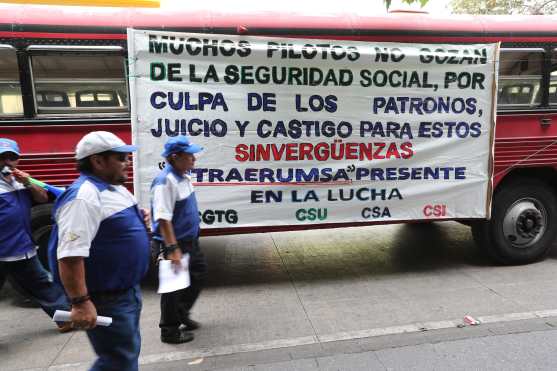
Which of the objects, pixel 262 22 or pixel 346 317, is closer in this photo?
pixel 346 317

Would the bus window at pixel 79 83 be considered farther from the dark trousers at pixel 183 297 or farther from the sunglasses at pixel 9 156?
the dark trousers at pixel 183 297

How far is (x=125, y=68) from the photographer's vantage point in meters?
3.83

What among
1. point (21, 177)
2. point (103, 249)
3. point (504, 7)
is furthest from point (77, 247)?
point (504, 7)

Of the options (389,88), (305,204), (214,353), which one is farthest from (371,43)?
(214,353)

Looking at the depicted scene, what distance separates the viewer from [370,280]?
14.4 feet

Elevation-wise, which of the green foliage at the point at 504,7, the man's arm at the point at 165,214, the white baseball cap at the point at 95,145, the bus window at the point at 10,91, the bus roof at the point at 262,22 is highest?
the green foliage at the point at 504,7

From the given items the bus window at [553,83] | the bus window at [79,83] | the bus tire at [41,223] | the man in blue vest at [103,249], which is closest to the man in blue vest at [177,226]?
the man in blue vest at [103,249]

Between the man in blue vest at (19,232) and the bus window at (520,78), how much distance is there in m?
4.61

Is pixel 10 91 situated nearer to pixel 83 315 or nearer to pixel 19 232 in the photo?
pixel 19 232

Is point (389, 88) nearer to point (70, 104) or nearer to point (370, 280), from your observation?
point (370, 280)

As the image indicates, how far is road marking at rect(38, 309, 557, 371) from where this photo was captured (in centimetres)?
297

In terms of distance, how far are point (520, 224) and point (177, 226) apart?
12.6 feet

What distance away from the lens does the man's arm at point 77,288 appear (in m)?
1.75

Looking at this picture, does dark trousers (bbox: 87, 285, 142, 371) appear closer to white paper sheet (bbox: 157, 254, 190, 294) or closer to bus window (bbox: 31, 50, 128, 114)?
white paper sheet (bbox: 157, 254, 190, 294)
